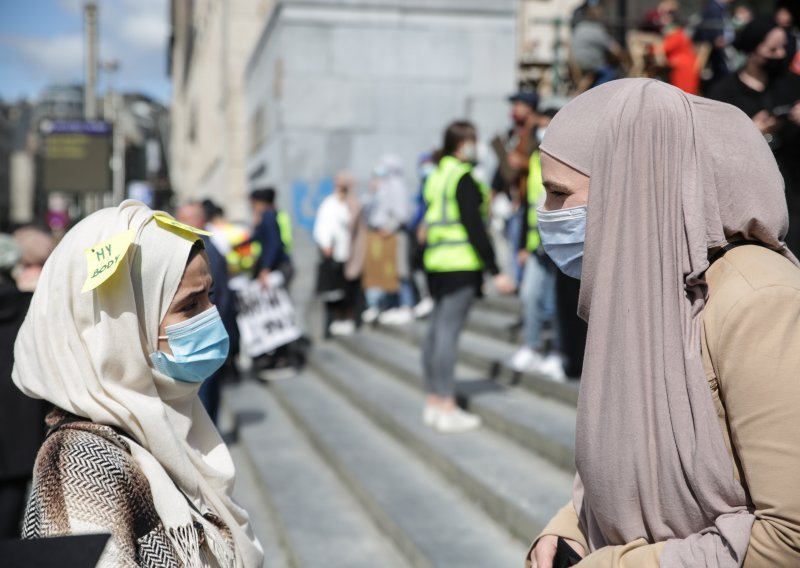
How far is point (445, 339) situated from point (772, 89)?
8.53 ft

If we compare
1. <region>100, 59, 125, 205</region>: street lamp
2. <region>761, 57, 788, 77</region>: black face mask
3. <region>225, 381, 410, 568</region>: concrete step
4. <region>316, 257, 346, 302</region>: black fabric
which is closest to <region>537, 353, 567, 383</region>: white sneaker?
<region>225, 381, 410, 568</region>: concrete step

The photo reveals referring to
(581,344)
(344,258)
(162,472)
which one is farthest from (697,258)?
(344,258)

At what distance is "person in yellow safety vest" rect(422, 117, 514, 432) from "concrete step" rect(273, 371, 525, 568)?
462 mm

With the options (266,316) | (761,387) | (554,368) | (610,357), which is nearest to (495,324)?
(554,368)

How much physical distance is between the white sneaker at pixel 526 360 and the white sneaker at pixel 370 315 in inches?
178

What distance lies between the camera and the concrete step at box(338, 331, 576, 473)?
5148mm

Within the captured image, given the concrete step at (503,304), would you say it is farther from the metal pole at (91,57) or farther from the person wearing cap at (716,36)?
the metal pole at (91,57)

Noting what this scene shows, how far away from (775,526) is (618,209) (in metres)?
0.62

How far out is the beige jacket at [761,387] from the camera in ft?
4.90

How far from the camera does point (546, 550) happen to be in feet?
6.56

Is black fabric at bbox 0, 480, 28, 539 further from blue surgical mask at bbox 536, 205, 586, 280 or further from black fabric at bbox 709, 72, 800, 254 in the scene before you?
black fabric at bbox 709, 72, 800, 254

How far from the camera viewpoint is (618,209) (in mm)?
1664

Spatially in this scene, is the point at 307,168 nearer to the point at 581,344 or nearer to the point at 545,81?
the point at 545,81

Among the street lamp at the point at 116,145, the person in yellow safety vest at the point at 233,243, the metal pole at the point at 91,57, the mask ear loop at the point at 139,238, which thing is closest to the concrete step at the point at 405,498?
the mask ear loop at the point at 139,238
